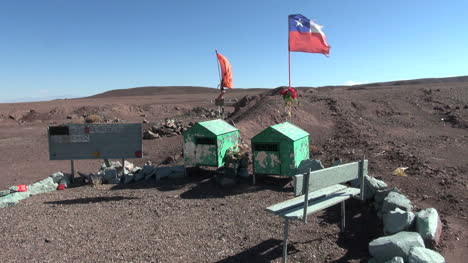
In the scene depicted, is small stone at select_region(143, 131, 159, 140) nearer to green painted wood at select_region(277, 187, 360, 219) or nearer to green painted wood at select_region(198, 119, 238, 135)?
green painted wood at select_region(198, 119, 238, 135)

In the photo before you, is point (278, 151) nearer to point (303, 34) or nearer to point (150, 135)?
point (303, 34)

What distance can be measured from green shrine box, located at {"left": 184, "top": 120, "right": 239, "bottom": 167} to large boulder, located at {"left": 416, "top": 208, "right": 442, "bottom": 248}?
4416 millimetres

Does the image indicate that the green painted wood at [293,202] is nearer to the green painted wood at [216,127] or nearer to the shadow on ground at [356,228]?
the shadow on ground at [356,228]

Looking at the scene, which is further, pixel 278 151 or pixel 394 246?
pixel 278 151

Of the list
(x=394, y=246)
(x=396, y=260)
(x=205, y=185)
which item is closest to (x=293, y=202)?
(x=394, y=246)

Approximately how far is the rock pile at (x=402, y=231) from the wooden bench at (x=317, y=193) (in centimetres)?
47

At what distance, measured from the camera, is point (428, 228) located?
4309 mm

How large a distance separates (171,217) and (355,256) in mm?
2791

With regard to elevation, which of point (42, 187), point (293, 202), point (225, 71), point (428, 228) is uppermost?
point (225, 71)

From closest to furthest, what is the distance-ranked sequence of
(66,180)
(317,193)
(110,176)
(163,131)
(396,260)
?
(396,260) < (317,193) < (66,180) < (110,176) < (163,131)

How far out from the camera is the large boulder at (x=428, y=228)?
169 inches

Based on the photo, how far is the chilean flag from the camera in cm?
927

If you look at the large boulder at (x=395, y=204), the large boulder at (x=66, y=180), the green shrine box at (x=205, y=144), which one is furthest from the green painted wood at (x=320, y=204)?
the large boulder at (x=66, y=180)

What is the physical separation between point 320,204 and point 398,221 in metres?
0.92
